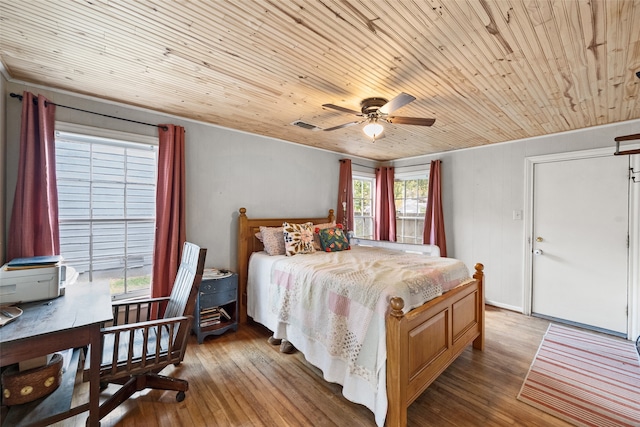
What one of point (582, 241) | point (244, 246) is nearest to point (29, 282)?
point (244, 246)

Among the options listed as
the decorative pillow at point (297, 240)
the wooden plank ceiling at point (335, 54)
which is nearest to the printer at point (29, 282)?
the wooden plank ceiling at point (335, 54)

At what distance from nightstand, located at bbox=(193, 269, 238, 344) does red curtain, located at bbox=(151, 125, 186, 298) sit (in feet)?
1.20

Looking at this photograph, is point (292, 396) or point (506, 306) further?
point (506, 306)

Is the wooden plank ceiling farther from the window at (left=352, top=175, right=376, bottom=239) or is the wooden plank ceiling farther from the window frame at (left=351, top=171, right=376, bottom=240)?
the window at (left=352, top=175, right=376, bottom=239)

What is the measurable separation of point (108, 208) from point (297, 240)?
1.98m

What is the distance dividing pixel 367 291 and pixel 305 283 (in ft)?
2.21

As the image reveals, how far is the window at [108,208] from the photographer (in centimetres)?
247

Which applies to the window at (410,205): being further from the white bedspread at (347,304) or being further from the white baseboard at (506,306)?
the white bedspread at (347,304)

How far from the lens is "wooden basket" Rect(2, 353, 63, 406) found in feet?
5.19

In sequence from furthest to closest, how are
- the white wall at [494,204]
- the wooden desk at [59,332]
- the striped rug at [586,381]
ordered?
the white wall at [494,204], the striped rug at [586,381], the wooden desk at [59,332]

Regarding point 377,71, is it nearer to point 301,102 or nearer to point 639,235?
point 301,102

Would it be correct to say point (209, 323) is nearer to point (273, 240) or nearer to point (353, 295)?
point (273, 240)

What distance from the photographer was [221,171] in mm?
3334

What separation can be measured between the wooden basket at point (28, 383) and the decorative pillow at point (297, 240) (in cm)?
204
